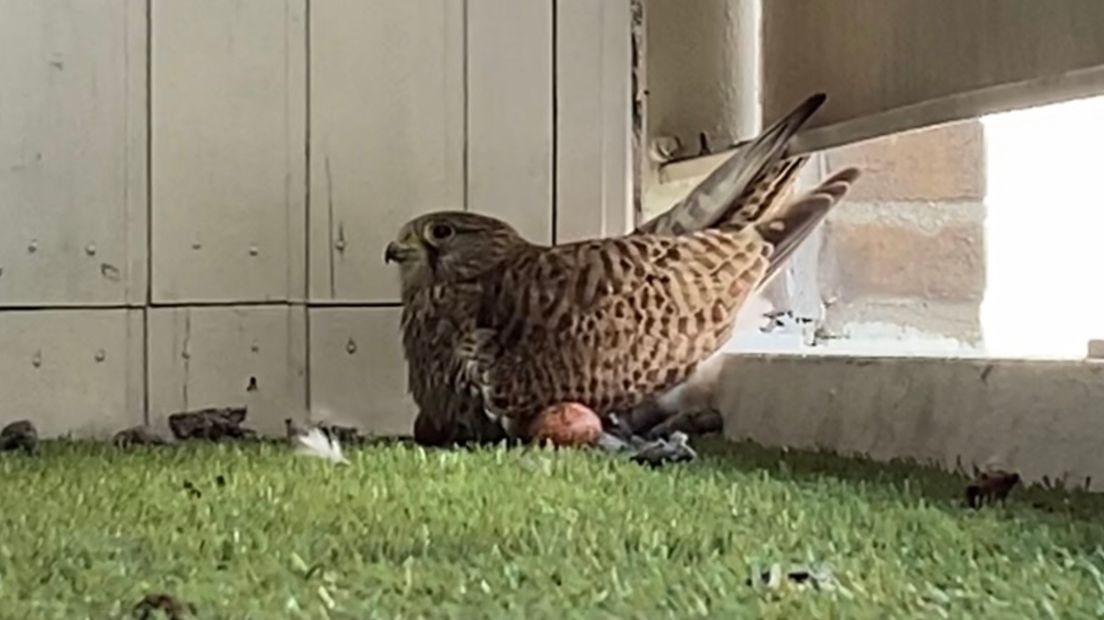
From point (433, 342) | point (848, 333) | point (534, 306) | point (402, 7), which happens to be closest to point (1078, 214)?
point (848, 333)

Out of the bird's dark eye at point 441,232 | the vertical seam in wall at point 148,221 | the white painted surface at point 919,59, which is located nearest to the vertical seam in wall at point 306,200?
the vertical seam in wall at point 148,221

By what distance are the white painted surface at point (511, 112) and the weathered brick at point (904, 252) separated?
1.18ft

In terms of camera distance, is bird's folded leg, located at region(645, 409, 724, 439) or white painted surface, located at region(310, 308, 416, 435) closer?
bird's folded leg, located at region(645, 409, 724, 439)

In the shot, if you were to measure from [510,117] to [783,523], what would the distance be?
1086 millimetres

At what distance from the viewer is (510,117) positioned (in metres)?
2.07

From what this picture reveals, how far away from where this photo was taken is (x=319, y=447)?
62.2 inches

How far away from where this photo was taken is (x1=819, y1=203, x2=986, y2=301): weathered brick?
1825 millimetres

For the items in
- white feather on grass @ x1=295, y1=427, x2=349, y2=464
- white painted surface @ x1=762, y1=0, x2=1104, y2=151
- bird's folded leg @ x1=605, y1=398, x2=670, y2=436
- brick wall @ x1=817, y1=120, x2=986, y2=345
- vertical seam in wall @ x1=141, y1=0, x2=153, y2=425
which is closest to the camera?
white painted surface @ x1=762, y1=0, x2=1104, y2=151

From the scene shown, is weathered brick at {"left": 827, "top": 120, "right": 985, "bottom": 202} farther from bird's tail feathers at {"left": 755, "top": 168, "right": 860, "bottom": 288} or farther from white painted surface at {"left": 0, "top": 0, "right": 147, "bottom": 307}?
white painted surface at {"left": 0, "top": 0, "right": 147, "bottom": 307}

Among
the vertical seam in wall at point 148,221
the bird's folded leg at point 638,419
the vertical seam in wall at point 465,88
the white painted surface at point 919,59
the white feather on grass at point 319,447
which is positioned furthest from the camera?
the vertical seam in wall at point 465,88

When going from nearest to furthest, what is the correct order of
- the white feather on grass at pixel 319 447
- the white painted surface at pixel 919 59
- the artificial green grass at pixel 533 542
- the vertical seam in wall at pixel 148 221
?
the artificial green grass at pixel 533 542
the white painted surface at pixel 919 59
the white feather on grass at pixel 319 447
the vertical seam in wall at pixel 148 221

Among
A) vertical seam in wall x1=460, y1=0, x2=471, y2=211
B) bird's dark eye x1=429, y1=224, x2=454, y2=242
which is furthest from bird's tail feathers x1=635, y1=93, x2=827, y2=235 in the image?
vertical seam in wall x1=460, y1=0, x2=471, y2=211

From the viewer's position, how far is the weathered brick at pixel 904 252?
1825 millimetres

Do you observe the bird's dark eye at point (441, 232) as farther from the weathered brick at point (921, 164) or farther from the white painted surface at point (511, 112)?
the weathered brick at point (921, 164)
